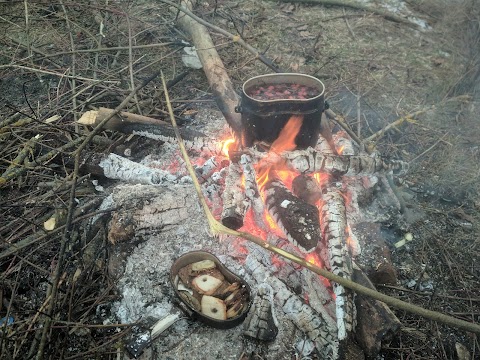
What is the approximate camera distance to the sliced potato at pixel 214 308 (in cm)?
246

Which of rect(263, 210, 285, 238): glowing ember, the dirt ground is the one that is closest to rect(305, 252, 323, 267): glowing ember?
rect(263, 210, 285, 238): glowing ember

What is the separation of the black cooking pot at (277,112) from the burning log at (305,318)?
4.00ft

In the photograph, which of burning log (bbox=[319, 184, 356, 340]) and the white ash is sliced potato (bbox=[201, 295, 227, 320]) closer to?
burning log (bbox=[319, 184, 356, 340])

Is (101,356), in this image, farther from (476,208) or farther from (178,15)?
(178,15)

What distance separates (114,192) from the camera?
10.6ft

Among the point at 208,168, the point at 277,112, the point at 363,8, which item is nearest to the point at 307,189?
the point at 277,112

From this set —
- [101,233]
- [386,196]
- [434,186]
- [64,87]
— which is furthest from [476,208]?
[64,87]

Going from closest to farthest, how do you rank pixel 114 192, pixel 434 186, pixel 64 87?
pixel 114 192 < pixel 434 186 < pixel 64 87

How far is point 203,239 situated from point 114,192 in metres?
0.97

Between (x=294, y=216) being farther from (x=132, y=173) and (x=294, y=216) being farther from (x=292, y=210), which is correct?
(x=132, y=173)

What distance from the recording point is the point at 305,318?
2512 mm

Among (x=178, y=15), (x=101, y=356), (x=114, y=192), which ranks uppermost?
(x=178, y=15)

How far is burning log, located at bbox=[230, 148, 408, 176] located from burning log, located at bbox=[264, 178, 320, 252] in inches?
12.2

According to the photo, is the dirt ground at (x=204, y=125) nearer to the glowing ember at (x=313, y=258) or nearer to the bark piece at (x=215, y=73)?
the bark piece at (x=215, y=73)
